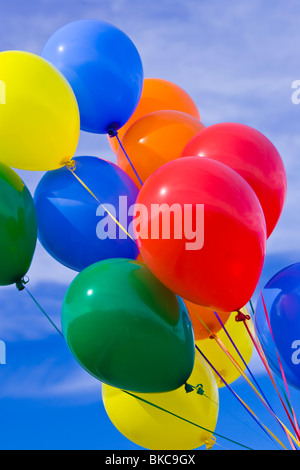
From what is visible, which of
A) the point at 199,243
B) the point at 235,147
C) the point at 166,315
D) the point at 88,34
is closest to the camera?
the point at 199,243

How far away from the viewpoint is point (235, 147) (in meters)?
3.97

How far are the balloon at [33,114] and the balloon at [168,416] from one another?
171cm

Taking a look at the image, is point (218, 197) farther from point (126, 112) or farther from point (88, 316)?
point (126, 112)

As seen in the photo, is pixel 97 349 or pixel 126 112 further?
pixel 126 112

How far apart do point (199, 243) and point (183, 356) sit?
703 mm

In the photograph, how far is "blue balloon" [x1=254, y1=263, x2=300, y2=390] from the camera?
3.91m

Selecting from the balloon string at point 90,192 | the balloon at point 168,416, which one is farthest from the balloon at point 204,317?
the balloon string at point 90,192

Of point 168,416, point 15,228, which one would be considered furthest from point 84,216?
point 168,416

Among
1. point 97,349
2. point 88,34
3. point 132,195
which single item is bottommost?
point 97,349

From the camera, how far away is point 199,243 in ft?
10.4

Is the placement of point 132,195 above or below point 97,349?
above

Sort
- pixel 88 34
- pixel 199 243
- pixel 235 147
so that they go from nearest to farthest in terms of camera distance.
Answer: pixel 199 243, pixel 235 147, pixel 88 34

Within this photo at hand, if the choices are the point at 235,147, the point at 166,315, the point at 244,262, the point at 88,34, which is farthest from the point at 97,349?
the point at 88,34

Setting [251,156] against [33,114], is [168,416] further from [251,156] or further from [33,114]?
[33,114]
